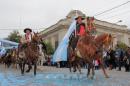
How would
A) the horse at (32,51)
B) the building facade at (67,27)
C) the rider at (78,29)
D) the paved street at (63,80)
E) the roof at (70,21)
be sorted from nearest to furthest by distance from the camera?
1. the paved street at (63,80)
2. the rider at (78,29)
3. the horse at (32,51)
4. the roof at (70,21)
5. the building facade at (67,27)

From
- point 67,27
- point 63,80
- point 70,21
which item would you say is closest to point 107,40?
point 63,80

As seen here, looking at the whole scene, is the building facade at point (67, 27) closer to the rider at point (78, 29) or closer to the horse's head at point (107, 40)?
the rider at point (78, 29)

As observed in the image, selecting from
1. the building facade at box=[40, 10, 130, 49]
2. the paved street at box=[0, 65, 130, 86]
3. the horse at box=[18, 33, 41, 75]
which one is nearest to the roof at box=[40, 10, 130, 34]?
the building facade at box=[40, 10, 130, 49]

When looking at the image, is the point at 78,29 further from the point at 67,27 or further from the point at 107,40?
the point at 67,27

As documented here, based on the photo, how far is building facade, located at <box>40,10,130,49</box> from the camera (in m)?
80.9

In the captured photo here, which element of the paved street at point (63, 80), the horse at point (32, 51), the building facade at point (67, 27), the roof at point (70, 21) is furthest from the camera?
the building facade at point (67, 27)

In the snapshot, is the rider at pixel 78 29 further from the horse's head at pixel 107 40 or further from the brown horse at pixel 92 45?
the horse's head at pixel 107 40

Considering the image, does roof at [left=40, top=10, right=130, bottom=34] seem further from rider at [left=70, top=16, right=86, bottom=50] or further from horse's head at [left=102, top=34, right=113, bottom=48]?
horse's head at [left=102, top=34, right=113, bottom=48]

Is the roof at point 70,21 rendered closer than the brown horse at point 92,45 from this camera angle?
No

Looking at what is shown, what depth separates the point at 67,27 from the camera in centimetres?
8050

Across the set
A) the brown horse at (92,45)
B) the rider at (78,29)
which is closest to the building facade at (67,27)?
the rider at (78,29)

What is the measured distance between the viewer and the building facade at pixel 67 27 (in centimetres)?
8094

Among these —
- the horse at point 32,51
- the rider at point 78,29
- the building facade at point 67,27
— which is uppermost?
the building facade at point 67,27

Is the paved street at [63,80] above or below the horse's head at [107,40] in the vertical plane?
below
